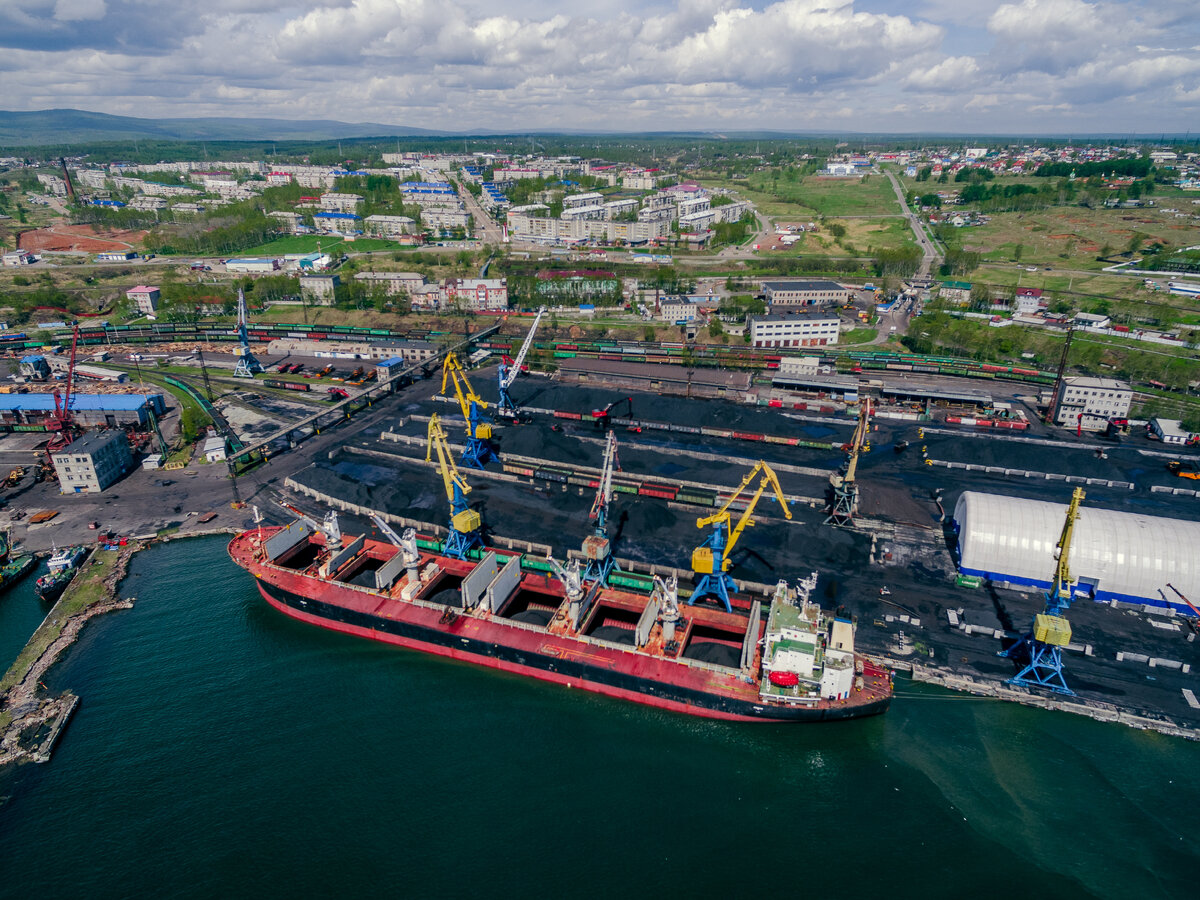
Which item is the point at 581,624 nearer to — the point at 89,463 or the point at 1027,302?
the point at 89,463

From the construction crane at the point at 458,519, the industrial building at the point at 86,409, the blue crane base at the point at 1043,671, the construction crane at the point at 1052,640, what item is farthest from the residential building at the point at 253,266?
the blue crane base at the point at 1043,671

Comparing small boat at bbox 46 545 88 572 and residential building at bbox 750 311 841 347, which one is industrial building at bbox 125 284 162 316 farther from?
residential building at bbox 750 311 841 347

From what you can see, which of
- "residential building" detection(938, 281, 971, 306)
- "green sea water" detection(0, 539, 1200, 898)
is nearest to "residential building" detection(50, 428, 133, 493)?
"green sea water" detection(0, 539, 1200, 898)

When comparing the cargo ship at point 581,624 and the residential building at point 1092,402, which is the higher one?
the residential building at point 1092,402

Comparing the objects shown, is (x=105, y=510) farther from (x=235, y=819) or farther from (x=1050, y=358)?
(x=1050, y=358)

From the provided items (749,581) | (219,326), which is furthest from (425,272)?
(749,581)

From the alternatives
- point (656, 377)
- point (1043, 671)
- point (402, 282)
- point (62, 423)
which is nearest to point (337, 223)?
point (402, 282)

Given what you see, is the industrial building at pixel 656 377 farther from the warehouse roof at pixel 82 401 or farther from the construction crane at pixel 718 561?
the warehouse roof at pixel 82 401
